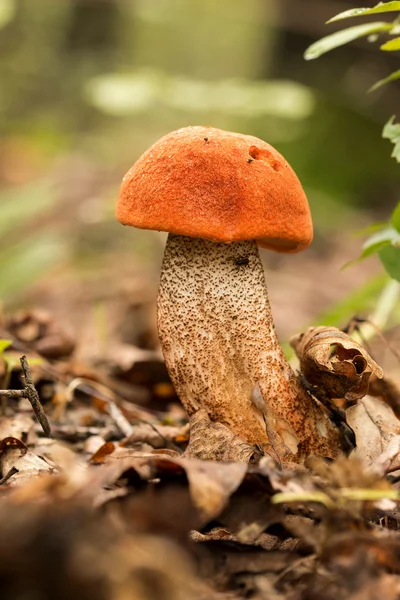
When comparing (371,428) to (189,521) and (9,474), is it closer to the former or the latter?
(189,521)

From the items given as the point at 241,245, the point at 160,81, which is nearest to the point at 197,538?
the point at 241,245

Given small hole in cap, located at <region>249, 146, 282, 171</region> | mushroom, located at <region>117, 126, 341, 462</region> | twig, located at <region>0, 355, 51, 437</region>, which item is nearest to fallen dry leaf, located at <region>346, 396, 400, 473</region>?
mushroom, located at <region>117, 126, 341, 462</region>

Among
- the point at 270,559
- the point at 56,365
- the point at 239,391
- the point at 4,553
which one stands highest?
the point at 4,553

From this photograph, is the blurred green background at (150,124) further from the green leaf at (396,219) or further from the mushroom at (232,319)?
the mushroom at (232,319)

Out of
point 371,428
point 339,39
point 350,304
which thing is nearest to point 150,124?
point 350,304

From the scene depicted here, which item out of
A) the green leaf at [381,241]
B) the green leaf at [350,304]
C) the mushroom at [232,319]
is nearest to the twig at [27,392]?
the mushroom at [232,319]

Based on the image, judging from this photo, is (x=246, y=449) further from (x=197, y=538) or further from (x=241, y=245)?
(x=241, y=245)

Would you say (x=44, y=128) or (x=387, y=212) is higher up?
(x=387, y=212)

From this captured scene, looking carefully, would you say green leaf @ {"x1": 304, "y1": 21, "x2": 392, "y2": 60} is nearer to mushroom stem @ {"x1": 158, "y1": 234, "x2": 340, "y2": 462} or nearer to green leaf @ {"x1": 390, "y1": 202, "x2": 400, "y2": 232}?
green leaf @ {"x1": 390, "y1": 202, "x2": 400, "y2": 232}
